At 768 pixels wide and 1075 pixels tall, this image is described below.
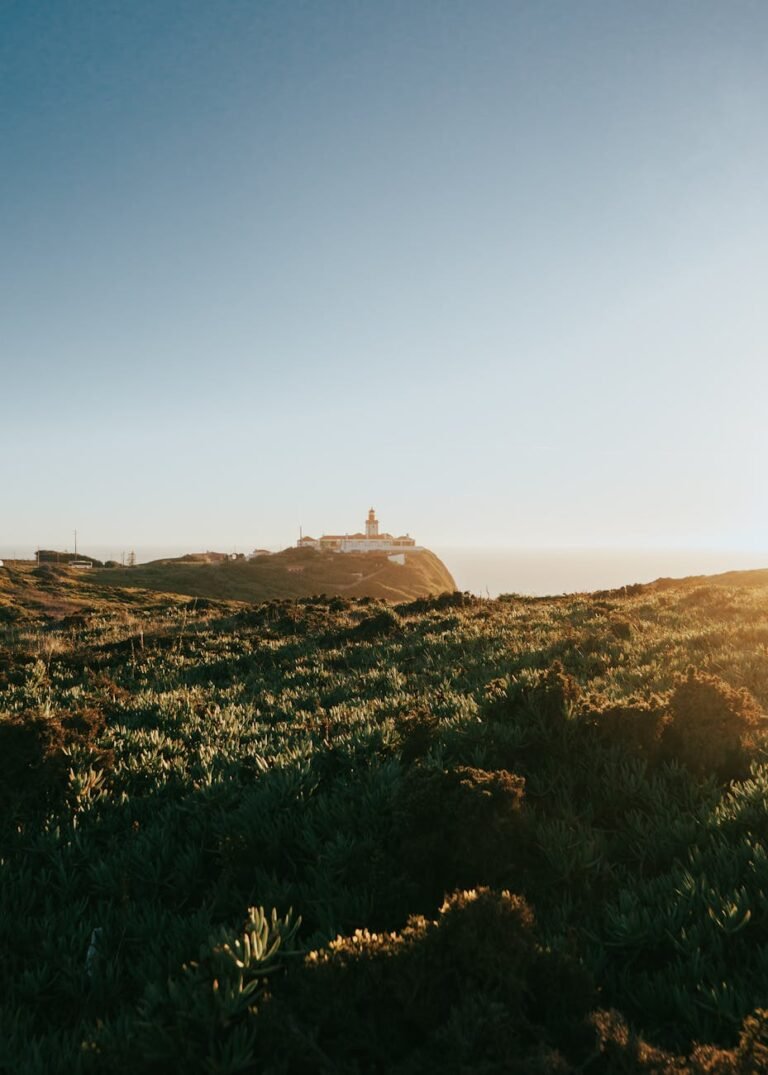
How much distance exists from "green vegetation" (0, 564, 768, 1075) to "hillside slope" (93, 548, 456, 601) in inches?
2046

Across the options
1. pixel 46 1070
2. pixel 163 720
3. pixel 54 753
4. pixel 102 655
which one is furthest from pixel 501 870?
pixel 102 655

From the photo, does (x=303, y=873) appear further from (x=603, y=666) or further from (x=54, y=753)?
(x=603, y=666)

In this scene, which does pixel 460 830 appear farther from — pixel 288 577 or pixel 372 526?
pixel 372 526

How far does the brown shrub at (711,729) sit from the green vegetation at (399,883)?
0.07ft

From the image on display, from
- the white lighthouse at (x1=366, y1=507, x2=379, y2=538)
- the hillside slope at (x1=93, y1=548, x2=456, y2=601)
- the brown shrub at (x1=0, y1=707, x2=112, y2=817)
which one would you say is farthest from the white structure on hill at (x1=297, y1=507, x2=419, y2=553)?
the brown shrub at (x1=0, y1=707, x2=112, y2=817)

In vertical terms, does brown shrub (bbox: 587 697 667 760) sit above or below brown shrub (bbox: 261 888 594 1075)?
above

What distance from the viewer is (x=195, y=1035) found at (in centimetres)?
252

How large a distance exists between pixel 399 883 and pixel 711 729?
3.23m

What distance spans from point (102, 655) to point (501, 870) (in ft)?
39.2

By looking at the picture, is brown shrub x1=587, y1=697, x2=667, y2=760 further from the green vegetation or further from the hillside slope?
the hillside slope

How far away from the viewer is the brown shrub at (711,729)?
5.00 meters

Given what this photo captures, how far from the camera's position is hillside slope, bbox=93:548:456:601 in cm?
7356

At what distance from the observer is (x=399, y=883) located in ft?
11.9

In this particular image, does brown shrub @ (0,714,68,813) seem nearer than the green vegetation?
No
